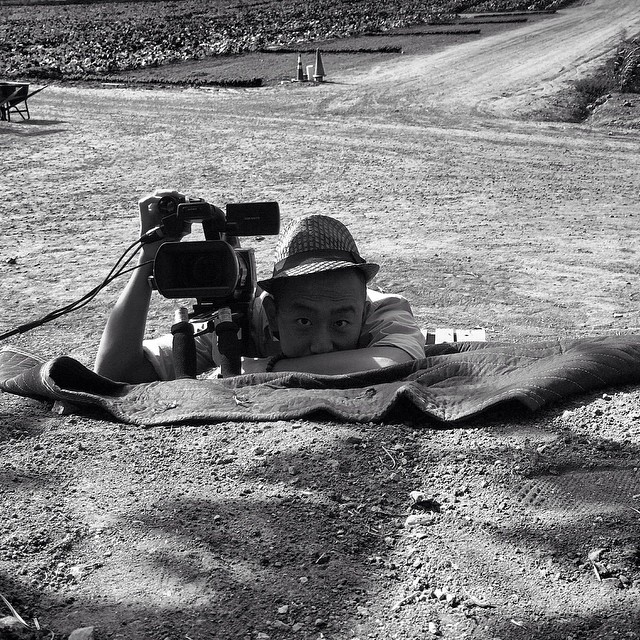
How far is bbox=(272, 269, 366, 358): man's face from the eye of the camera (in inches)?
136

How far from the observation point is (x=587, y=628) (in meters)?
2.19

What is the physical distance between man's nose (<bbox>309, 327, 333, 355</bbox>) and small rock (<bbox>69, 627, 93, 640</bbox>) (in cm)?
158

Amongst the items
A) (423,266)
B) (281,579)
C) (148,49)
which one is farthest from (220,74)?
(281,579)

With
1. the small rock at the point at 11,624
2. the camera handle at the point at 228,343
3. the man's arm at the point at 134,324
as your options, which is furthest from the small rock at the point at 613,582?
the man's arm at the point at 134,324

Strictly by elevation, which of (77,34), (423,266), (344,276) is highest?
(77,34)

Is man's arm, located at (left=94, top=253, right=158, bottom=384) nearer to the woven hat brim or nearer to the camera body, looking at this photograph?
the camera body

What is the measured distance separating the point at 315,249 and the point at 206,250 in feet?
1.80

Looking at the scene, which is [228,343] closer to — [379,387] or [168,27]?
[379,387]

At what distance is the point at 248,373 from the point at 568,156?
26.3 feet

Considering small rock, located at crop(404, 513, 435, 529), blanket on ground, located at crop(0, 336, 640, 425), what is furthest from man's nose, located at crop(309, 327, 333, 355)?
small rock, located at crop(404, 513, 435, 529)

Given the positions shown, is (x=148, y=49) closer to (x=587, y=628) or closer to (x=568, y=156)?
(x=568, y=156)

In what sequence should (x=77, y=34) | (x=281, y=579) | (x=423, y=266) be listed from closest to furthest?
(x=281, y=579), (x=423, y=266), (x=77, y=34)

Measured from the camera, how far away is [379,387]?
332cm

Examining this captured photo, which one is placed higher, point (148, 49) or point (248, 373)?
point (148, 49)
